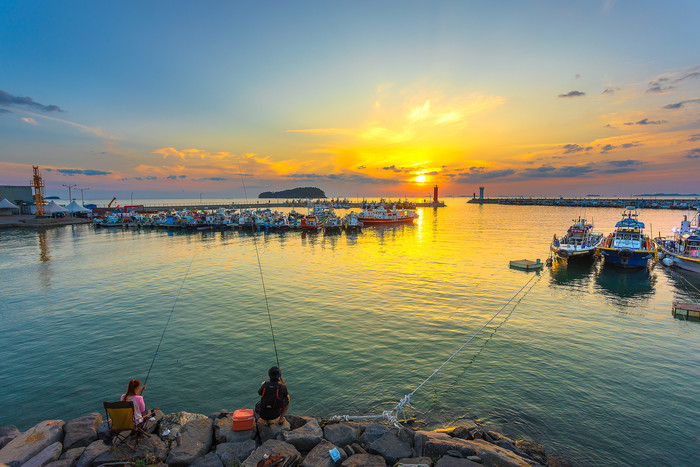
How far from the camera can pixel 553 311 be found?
778 inches

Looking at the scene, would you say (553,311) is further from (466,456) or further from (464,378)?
(466,456)

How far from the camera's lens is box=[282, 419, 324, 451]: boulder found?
758 cm

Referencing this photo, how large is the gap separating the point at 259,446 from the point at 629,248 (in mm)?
40574

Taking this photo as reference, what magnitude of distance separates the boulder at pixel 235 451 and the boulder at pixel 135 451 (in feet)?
4.13

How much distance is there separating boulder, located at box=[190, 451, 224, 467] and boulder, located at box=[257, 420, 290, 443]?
42.4 inches

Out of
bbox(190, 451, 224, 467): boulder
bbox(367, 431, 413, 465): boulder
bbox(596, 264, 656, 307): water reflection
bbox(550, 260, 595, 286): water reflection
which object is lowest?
bbox(596, 264, 656, 307): water reflection

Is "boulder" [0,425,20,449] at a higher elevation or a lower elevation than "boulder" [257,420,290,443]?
lower

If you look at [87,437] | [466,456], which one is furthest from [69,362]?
[466,456]

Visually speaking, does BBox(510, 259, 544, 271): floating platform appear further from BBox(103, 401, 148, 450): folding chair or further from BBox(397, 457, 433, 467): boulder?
BBox(103, 401, 148, 450): folding chair

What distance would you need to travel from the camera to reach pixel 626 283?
2786cm

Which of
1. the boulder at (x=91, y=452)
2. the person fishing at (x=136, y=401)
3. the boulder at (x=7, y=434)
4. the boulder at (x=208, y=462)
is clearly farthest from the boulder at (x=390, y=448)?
the boulder at (x=7, y=434)

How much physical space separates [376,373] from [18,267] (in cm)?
3824

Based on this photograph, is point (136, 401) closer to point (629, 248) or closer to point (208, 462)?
point (208, 462)

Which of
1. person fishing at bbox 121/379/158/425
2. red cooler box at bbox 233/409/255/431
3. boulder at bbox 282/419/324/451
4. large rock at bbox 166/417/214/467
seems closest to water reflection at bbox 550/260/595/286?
boulder at bbox 282/419/324/451
